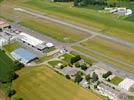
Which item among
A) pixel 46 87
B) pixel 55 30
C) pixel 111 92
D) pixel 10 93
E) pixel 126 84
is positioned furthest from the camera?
pixel 55 30

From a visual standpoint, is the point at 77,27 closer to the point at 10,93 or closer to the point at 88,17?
the point at 88,17

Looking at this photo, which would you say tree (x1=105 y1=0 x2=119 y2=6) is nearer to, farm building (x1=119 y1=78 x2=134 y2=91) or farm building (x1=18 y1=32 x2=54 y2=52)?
farm building (x1=18 y1=32 x2=54 y2=52)

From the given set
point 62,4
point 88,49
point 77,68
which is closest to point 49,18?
point 62,4

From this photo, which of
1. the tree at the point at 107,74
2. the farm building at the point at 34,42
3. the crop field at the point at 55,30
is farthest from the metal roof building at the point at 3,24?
the tree at the point at 107,74

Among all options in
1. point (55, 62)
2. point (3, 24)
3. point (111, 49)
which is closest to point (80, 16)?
point (3, 24)

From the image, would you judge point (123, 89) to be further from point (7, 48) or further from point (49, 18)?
point (49, 18)

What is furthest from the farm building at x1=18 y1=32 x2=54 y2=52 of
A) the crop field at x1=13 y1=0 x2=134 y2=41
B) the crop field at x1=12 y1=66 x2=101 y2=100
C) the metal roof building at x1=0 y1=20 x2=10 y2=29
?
the crop field at x1=13 y1=0 x2=134 y2=41
